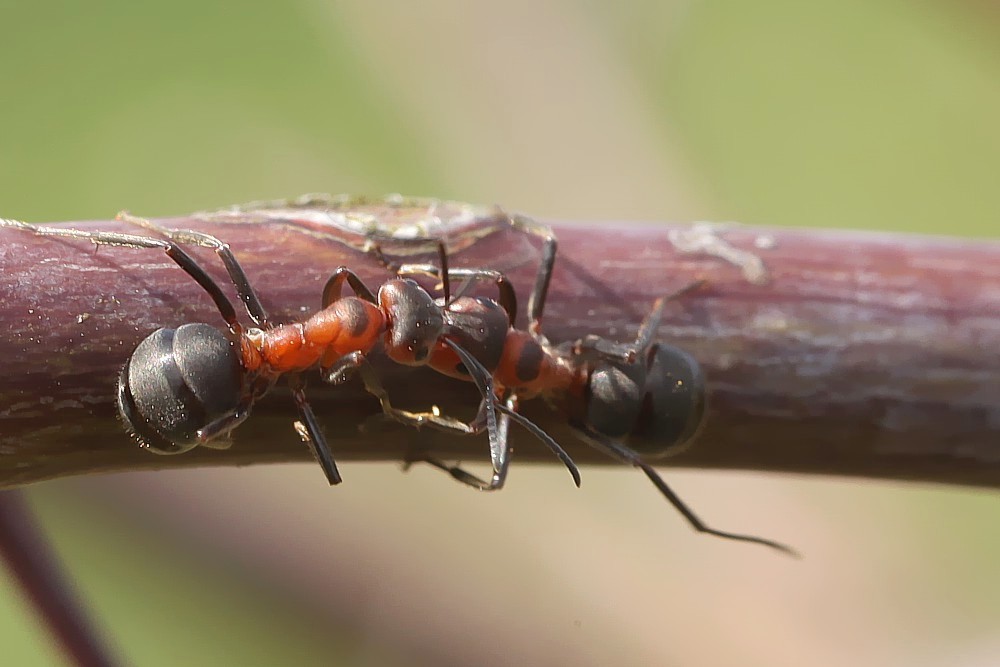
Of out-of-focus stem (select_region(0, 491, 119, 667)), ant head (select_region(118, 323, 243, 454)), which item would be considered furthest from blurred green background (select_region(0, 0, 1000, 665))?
ant head (select_region(118, 323, 243, 454))

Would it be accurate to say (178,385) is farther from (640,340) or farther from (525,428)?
(640,340)

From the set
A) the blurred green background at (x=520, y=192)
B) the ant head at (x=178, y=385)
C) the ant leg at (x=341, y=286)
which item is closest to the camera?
the ant head at (x=178, y=385)

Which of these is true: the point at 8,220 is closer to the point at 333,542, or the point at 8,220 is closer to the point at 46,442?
the point at 46,442

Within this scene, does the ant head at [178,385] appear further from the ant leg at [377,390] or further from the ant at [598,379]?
the ant at [598,379]

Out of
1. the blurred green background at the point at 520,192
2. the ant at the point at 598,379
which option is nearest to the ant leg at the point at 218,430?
the ant at the point at 598,379

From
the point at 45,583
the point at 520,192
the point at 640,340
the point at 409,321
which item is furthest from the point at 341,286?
the point at 520,192

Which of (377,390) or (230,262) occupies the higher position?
(230,262)

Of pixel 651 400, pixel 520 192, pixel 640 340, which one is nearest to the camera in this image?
pixel 640 340
